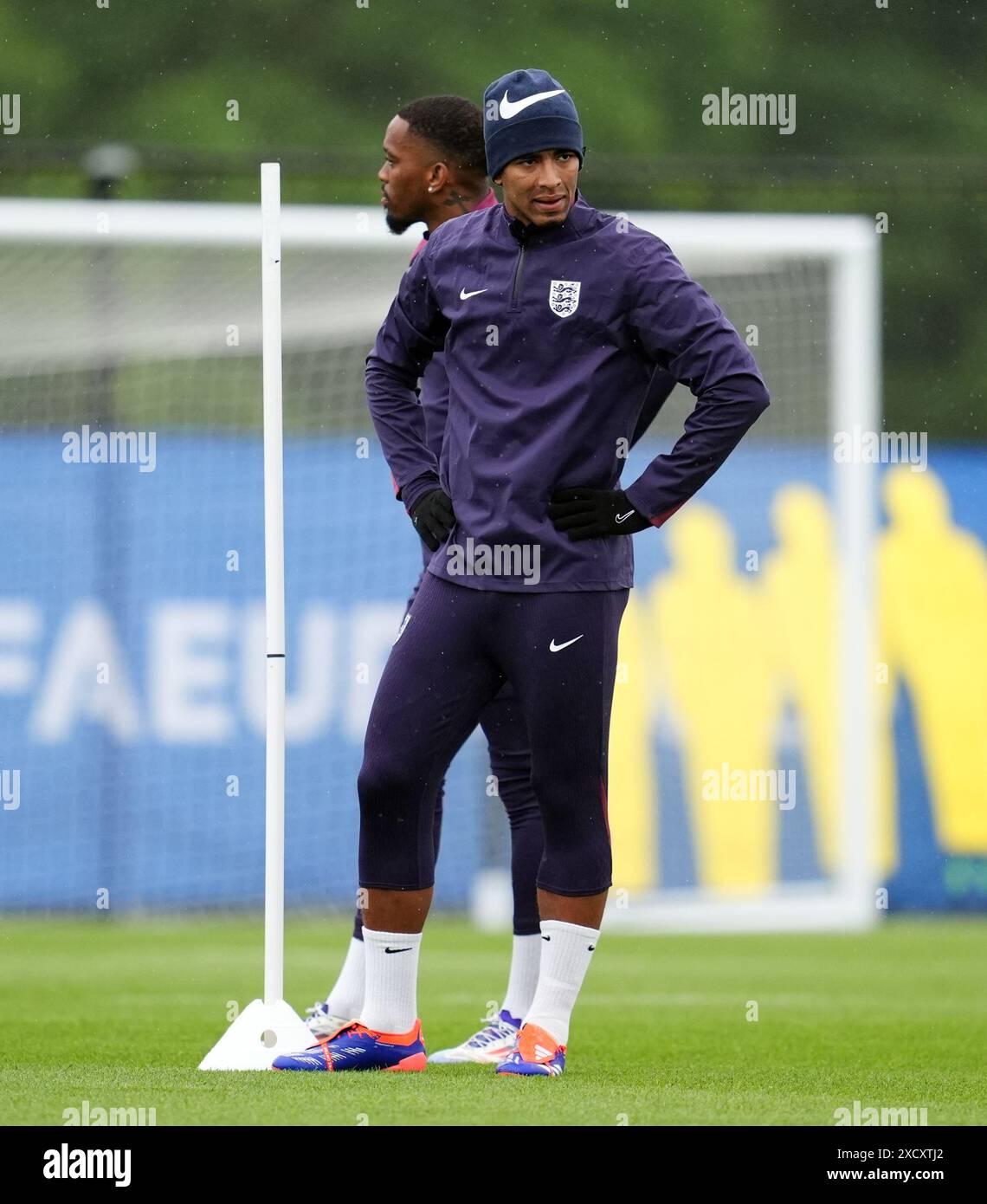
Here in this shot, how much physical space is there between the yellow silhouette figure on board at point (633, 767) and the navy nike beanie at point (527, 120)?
→ 4995mm

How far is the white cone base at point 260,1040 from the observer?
14.1 ft

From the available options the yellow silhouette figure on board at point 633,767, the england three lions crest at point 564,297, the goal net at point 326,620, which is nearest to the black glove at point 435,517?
the england three lions crest at point 564,297

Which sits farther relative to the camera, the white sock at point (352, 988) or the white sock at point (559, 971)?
the white sock at point (352, 988)

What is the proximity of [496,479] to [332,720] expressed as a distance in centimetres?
550

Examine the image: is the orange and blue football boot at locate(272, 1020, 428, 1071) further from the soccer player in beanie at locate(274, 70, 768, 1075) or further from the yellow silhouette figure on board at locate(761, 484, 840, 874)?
the yellow silhouette figure on board at locate(761, 484, 840, 874)

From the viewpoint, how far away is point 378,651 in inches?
376

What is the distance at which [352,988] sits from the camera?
15.9ft

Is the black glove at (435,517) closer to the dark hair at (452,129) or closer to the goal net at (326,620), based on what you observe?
the dark hair at (452,129)

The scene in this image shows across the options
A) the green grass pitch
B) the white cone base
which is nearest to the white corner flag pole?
the white cone base

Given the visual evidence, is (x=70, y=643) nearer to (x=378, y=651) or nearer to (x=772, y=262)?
(x=378, y=651)

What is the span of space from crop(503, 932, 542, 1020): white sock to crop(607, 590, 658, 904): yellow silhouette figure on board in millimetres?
4172

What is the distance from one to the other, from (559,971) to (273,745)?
2.48ft

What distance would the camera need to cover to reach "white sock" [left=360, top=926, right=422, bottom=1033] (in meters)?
4.24

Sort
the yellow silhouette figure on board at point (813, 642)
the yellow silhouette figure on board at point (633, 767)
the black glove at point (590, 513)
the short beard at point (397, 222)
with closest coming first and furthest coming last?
the black glove at point (590, 513)
the short beard at point (397, 222)
the yellow silhouette figure on board at point (633, 767)
the yellow silhouette figure on board at point (813, 642)
